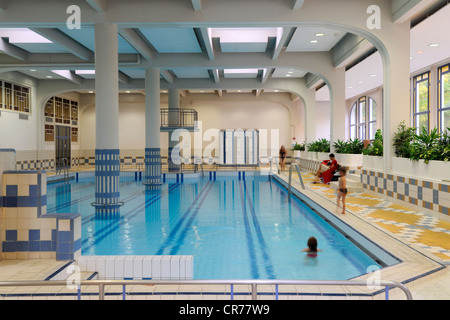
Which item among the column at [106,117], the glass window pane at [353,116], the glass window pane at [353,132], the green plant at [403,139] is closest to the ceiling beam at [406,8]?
the green plant at [403,139]

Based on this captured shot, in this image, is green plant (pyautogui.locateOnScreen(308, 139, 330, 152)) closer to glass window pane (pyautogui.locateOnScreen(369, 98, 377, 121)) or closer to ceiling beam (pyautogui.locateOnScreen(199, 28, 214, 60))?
glass window pane (pyautogui.locateOnScreen(369, 98, 377, 121))

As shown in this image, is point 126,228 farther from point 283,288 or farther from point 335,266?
point 283,288

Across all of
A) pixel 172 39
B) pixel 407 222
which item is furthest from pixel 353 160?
pixel 172 39

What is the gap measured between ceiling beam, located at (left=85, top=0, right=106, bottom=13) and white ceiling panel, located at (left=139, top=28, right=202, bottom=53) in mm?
1734

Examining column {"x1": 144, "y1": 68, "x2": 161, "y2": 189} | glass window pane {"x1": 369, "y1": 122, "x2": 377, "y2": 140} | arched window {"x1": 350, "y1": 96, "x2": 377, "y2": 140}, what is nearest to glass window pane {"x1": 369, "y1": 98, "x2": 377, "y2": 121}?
arched window {"x1": 350, "y1": 96, "x2": 377, "y2": 140}

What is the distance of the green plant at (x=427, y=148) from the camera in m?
6.53

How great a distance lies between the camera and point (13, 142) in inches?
562

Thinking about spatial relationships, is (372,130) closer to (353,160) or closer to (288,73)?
(288,73)

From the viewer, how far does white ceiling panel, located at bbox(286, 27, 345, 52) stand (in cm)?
990

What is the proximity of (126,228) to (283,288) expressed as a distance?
446 centimetres

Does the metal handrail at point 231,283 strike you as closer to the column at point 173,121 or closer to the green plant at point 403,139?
the green plant at point 403,139

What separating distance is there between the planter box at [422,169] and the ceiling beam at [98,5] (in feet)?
21.9

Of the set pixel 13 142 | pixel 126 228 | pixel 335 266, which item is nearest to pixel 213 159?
pixel 13 142

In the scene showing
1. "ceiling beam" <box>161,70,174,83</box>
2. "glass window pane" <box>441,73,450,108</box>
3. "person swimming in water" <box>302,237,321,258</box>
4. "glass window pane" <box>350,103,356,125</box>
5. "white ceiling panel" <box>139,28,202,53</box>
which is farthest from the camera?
"glass window pane" <box>350,103,356,125</box>
